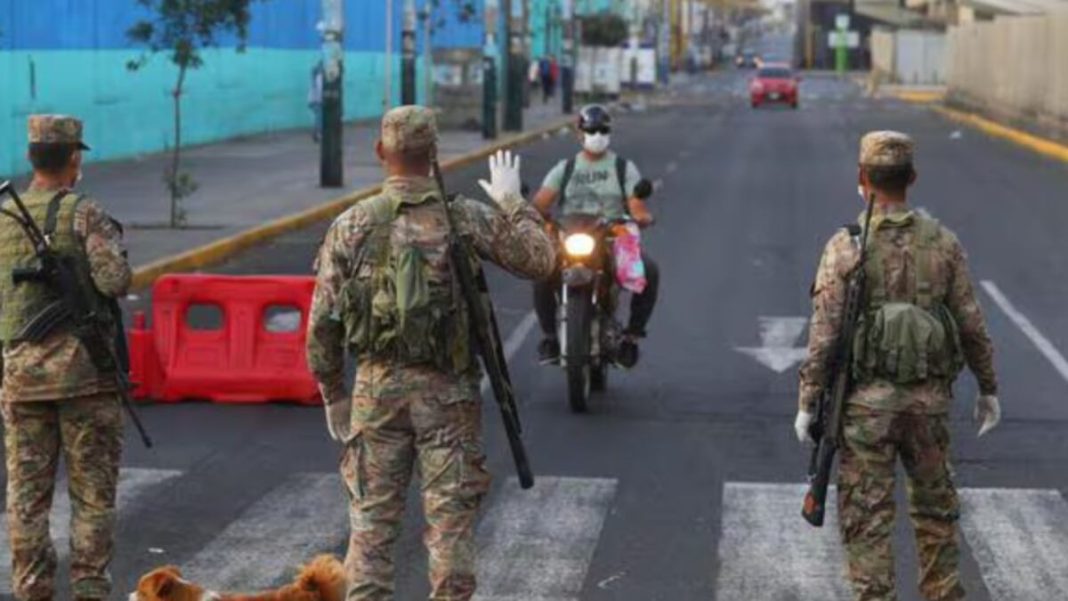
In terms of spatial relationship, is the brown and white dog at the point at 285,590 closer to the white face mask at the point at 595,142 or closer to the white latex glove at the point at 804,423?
the white latex glove at the point at 804,423

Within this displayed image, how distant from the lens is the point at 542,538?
927 centimetres

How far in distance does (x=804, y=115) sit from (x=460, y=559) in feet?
204

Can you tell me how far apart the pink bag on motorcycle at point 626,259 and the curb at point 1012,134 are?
91.6ft

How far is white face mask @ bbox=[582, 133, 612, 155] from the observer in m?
12.6

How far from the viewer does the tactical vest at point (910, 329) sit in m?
6.80

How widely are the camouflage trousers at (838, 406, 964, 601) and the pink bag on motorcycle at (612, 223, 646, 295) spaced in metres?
5.66

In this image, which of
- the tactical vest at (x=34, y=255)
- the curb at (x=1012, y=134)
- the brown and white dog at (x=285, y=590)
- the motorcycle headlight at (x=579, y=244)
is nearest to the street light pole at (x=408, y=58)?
the curb at (x=1012, y=134)

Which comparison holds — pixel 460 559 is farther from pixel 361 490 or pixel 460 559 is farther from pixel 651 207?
pixel 651 207

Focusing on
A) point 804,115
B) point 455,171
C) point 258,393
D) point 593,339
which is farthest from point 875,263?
point 804,115

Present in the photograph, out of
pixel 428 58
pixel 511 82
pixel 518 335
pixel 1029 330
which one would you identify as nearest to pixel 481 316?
pixel 518 335

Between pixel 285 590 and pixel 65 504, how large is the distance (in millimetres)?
3974

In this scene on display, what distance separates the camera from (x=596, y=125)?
12641 mm

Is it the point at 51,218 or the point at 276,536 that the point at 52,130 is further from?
the point at 276,536

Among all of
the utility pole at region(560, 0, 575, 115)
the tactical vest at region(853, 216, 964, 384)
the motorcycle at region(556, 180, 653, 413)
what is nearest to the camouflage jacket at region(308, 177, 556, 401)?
the tactical vest at region(853, 216, 964, 384)
